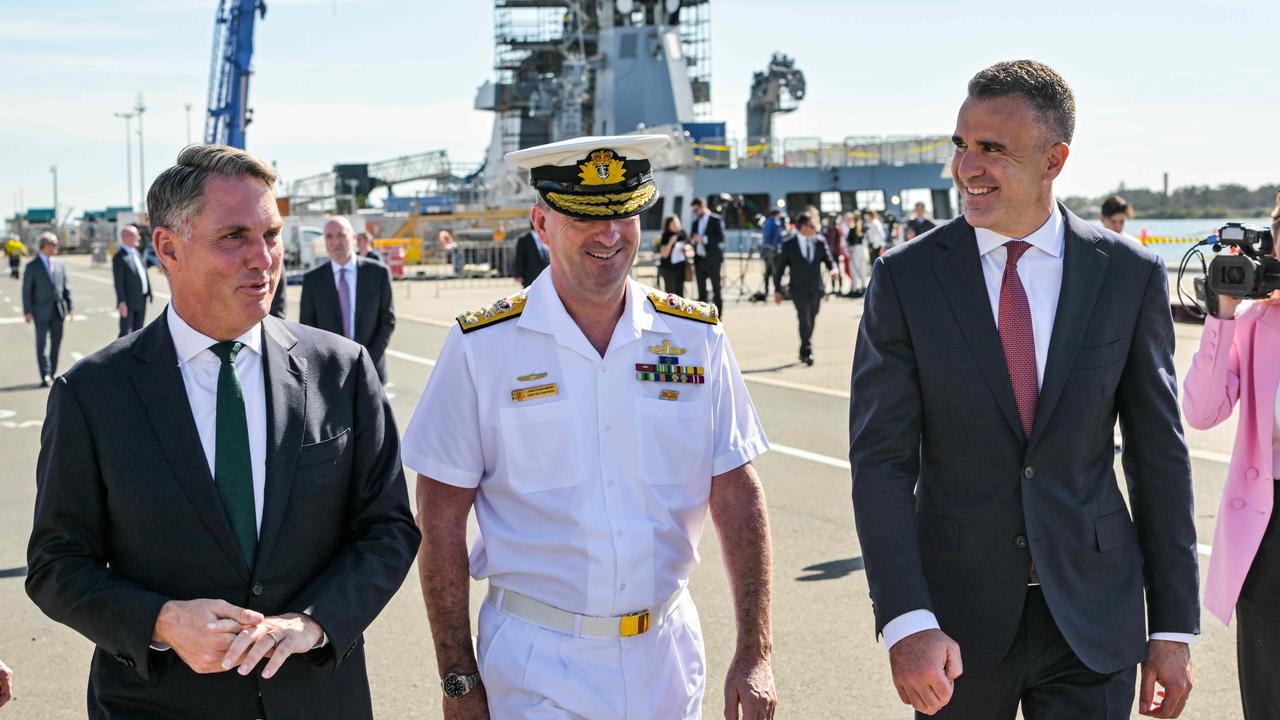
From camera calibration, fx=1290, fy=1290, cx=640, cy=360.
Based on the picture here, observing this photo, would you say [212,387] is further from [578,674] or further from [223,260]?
[578,674]

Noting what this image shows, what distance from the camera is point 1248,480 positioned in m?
3.71

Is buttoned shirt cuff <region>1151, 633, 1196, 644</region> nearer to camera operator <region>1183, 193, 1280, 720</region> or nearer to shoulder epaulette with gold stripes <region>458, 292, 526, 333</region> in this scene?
camera operator <region>1183, 193, 1280, 720</region>

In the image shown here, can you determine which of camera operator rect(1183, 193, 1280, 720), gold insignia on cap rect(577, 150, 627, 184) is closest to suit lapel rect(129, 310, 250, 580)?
gold insignia on cap rect(577, 150, 627, 184)

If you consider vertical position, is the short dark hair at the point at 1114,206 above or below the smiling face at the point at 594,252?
above

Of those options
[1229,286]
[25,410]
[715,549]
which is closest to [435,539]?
[1229,286]

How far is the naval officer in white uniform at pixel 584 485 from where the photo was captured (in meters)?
3.01

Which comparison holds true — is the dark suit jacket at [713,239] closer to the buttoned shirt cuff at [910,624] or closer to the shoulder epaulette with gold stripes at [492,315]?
the shoulder epaulette with gold stripes at [492,315]

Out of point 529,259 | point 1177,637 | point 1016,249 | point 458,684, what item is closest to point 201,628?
point 458,684

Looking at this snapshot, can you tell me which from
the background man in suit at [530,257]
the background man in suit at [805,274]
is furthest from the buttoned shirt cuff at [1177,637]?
the background man in suit at [805,274]

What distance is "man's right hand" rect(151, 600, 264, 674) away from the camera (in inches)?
103

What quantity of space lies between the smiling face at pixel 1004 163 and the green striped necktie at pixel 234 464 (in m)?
1.77

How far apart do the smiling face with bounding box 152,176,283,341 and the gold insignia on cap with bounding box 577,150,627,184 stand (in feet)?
2.39

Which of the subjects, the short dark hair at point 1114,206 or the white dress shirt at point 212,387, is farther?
the short dark hair at point 1114,206

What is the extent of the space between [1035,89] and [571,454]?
1.40 meters
